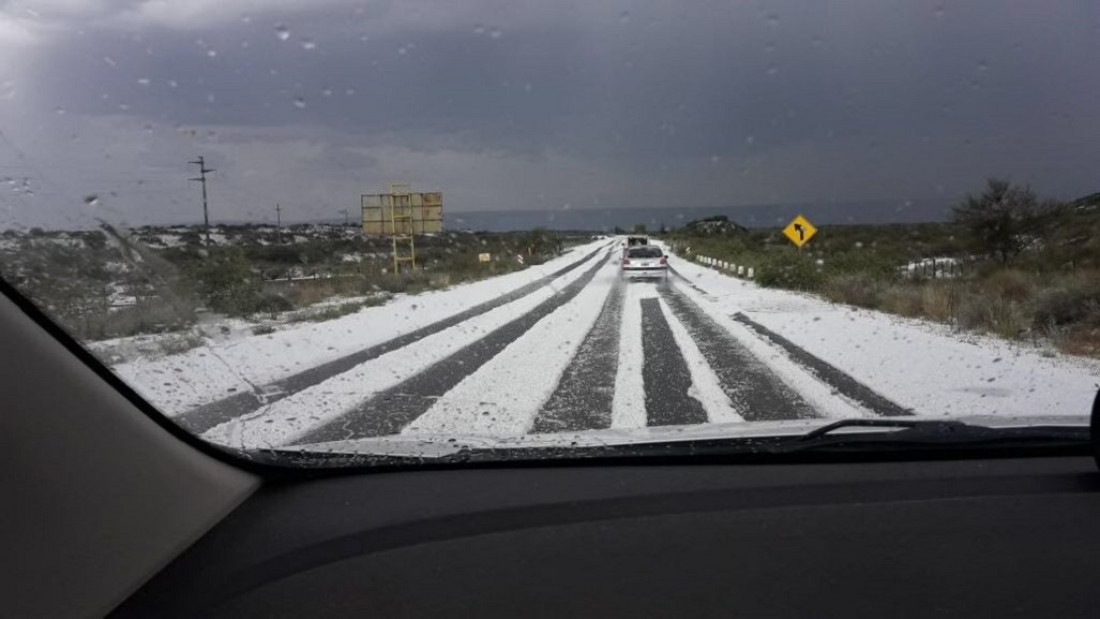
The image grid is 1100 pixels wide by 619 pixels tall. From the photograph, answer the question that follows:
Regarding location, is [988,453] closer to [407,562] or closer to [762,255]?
[407,562]

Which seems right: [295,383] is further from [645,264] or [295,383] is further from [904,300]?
[645,264]

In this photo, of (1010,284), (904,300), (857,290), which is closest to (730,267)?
(857,290)

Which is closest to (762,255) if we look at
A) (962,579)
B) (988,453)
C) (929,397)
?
(929,397)

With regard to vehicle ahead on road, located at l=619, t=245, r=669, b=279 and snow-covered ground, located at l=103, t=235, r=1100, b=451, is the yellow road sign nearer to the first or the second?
snow-covered ground, located at l=103, t=235, r=1100, b=451

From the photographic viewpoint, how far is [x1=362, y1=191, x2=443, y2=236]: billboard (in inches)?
283

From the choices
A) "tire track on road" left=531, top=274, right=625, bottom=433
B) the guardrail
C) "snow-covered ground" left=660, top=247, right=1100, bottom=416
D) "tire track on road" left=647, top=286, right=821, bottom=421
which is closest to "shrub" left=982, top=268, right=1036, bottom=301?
"snow-covered ground" left=660, top=247, right=1100, bottom=416

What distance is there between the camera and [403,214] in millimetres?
7508

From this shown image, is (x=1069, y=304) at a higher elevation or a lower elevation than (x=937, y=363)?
higher

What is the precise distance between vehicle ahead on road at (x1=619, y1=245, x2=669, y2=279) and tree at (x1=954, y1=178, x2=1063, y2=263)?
908cm

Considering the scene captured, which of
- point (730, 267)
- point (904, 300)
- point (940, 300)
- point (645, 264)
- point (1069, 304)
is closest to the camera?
point (1069, 304)

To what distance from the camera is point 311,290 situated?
466 inches

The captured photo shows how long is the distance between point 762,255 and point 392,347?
1012 cm

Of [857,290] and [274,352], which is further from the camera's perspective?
[857,290]

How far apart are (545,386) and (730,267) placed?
16.4 meters
